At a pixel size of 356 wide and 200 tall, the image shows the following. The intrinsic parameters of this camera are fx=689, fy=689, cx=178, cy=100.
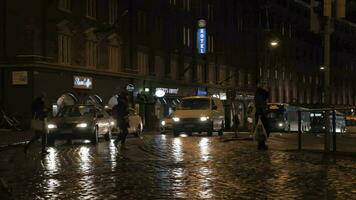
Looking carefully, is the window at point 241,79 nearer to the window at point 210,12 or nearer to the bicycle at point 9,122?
the window at point 210,12

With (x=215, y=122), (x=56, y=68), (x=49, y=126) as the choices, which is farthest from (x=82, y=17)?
(x=49, y=126)

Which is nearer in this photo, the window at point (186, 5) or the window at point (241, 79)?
the window at point (186, 5)

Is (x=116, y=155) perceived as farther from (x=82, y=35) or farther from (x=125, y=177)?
(x=82, y=35)

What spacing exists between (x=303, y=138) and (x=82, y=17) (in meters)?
24.4

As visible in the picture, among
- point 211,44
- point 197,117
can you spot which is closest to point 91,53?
point 197,117

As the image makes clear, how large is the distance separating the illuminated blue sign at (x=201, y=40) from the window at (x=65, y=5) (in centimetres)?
1980

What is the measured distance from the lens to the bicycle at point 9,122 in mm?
36094

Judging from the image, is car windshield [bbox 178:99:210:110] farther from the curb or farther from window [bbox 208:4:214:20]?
window [bbox 208:4:214:20]

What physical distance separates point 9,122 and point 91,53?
849 centimetres

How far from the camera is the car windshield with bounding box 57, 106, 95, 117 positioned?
25469 mm

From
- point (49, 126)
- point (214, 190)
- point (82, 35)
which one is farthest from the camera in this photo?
point (82, 35)

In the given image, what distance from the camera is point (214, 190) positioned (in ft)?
34.5

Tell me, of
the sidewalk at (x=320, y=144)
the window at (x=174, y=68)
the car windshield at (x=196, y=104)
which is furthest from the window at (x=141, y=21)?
the sidewalk at (x=320, y=144)

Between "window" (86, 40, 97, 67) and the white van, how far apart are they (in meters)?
11.8
